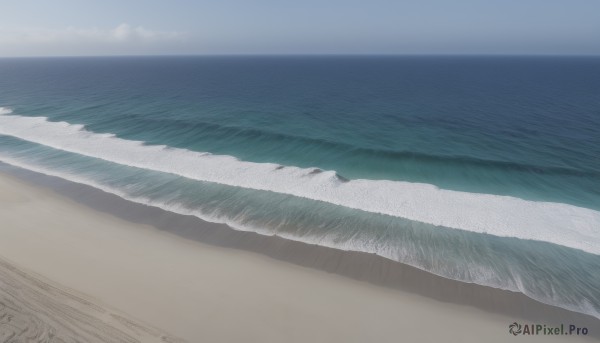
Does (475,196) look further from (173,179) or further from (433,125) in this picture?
(173,179)

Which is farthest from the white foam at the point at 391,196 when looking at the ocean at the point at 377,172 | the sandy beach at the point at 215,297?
the sandy beach at the point at 215,297

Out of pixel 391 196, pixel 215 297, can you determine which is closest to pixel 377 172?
pixel 391 196

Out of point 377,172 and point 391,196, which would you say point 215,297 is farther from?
point 377,172

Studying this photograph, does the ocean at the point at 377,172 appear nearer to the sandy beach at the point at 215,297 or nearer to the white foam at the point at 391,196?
the white foam at the point at 391,196

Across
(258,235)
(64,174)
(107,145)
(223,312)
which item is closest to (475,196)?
(258,235)

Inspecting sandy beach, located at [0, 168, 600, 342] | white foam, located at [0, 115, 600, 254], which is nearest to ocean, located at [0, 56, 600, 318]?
white foam, located at [0, 115, 600, 254]

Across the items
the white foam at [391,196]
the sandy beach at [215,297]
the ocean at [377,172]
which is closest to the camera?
the sandy beach at [215,297]

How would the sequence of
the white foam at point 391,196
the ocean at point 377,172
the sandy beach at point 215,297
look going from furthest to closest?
the white foam at point 391,196, the ocean at point 377,172, the sandy beach at point 215,297
